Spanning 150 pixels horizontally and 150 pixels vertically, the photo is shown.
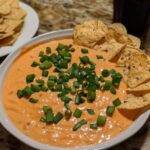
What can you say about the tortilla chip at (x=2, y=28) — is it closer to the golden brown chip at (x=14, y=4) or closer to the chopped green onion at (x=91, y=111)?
the golden brown chip at (x=14, y=4)

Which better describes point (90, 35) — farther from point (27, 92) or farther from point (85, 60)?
point (27, 92)

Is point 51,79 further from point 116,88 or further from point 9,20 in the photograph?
point 9,20

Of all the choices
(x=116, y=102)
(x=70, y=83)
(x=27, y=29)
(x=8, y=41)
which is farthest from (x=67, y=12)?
(x=116, y=102)

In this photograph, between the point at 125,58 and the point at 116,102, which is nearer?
the point at 116,102

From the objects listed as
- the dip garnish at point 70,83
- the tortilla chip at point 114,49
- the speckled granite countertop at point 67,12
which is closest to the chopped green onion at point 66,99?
the dip garnish at point 70,83

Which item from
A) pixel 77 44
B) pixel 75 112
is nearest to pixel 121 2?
pixel 77 44
